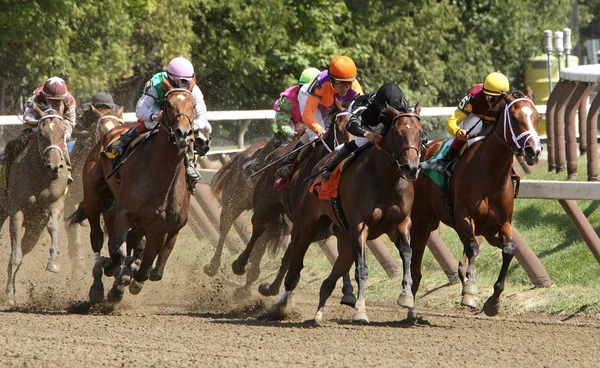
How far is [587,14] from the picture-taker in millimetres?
46531

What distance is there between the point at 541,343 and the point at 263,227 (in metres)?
4.21

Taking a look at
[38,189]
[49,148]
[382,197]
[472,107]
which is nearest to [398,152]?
[382,197]

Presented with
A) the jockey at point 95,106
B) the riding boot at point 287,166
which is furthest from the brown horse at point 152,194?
the jockey at point 95,106

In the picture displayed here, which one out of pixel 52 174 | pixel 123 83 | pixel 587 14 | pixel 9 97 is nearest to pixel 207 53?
pixel 123 83

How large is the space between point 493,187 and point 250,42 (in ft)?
51.7

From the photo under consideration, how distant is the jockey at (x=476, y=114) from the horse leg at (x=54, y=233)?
13.6ft

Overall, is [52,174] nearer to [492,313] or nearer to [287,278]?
[287,278]

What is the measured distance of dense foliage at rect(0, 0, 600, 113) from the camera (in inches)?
837

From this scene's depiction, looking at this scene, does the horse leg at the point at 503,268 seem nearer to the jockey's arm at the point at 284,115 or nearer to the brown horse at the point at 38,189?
the jockey's arm at the point at 284,115

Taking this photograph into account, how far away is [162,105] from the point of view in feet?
32.7

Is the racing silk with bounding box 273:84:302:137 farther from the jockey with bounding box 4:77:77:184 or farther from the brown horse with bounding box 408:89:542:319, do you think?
the brown horse with bounding box 408:89:542:319

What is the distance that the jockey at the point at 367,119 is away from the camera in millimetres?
9008

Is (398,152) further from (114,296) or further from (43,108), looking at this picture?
(43,108)

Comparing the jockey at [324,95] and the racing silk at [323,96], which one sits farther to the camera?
the racing silk at [323,96]
